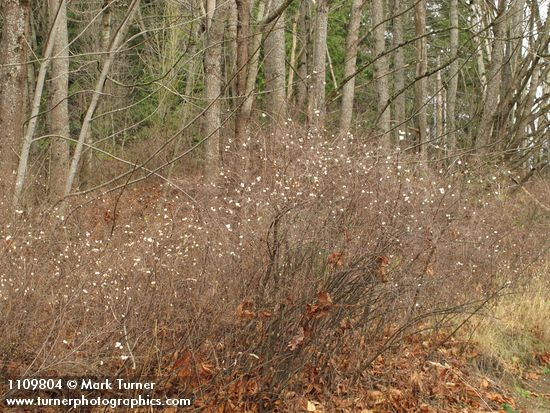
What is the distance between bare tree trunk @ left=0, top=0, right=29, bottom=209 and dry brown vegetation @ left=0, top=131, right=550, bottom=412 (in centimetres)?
100

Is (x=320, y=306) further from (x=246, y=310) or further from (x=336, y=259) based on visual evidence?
(x=246, y=310)

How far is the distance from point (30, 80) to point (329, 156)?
1274cm

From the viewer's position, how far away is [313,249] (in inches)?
207

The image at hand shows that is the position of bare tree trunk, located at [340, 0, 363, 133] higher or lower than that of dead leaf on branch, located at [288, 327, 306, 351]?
higher

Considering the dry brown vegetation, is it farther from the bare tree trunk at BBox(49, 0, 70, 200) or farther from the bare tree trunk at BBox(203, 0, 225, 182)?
the bare tree trunk at BBox(203, 0, 225, 182)

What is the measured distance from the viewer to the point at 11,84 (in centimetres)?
777

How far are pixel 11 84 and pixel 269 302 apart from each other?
13.9 ft

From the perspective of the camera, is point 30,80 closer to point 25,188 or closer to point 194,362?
point 25,188

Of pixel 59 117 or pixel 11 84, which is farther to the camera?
pixel 59 117

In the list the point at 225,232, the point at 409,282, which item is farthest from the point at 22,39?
the point at 409,282

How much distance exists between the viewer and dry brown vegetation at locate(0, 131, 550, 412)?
486cm

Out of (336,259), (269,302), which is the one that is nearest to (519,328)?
(336,259)

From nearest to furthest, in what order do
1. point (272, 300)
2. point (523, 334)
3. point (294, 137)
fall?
1. point (272, 300)
2. point (523, 334)
3. point (294, 137)

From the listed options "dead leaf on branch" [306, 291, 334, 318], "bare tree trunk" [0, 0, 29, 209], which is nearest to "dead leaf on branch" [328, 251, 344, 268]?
"dead leaf on branch" [306, 291, 334, 318]
